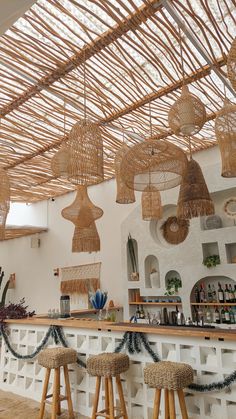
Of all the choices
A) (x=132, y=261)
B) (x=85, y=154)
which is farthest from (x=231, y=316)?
(x=85, y=154)

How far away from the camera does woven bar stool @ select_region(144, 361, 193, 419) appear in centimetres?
292

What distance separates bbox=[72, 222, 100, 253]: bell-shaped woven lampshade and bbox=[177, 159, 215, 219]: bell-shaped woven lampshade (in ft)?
5.28

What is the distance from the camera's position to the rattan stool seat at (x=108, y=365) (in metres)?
3.41

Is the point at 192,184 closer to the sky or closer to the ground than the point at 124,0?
closer to the ground

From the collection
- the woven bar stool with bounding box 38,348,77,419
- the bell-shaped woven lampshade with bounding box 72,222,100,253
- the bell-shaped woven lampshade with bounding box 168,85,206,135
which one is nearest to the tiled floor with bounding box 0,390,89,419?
the woven bar stool with bounding box 38,348,77,419

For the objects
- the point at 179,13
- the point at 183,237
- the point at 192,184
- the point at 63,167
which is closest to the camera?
the point at 179,13

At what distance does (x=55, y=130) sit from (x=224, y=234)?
3.28m

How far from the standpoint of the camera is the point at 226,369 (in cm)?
313

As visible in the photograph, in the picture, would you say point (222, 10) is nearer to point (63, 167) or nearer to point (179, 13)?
point (179, 13)

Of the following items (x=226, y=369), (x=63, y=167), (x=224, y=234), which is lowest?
(x=226, y=369)

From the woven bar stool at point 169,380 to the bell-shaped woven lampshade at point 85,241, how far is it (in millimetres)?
2076

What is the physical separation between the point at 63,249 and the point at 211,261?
14.8 feet

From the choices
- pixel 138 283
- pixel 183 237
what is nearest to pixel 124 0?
pixel 183 237

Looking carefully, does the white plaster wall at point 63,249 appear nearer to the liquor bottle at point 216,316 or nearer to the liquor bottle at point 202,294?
the liquor bottle at point 202,294
